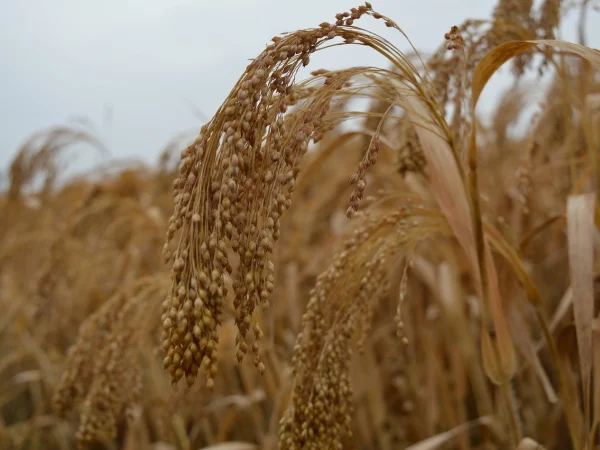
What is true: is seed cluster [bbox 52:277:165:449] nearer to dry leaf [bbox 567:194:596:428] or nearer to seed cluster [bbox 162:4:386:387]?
seed cluster [bbox 162:4:386:387]

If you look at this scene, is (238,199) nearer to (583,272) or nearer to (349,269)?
(349,269)

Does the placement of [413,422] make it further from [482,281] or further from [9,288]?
[9,288]

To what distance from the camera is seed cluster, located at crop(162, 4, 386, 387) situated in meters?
0.80

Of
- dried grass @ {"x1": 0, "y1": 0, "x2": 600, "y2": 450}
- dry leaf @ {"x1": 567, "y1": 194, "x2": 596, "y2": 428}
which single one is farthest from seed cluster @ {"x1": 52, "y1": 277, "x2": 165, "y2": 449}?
dry leaf @ {"x1": 567, "y1": 194, "x2": 596, "y2": 428}

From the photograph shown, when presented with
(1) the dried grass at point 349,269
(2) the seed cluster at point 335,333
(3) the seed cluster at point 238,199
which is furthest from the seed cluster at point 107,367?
(3) the seed cluster at point 238,199

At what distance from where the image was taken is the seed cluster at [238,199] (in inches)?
31.7

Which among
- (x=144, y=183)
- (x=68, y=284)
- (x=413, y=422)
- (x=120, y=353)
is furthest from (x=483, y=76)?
(x=144, y=183)

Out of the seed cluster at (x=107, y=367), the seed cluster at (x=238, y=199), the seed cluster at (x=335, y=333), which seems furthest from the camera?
the seed cluster at (x=107, y=367)

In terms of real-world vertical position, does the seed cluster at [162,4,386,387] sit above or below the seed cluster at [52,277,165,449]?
above

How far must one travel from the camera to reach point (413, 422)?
2963mm

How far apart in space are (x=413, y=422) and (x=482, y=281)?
1.95m

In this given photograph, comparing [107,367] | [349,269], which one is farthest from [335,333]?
[107,367]

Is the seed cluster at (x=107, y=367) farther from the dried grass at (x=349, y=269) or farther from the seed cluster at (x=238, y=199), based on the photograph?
the seed cluster at (x=238, y=199)

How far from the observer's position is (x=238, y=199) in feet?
2.97
